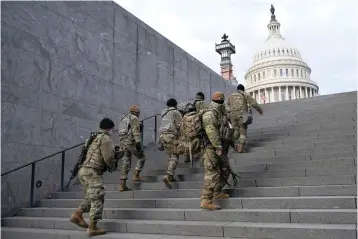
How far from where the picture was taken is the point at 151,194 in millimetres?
7172

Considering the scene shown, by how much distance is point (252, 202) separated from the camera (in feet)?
19.1

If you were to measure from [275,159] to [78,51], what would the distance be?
6.33 metres

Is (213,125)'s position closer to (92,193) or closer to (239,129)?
(92,193)

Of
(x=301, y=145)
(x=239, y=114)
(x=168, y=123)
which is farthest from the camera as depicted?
(x=239, y=114)

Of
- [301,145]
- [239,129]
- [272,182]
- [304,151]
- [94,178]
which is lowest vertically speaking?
[272,182]

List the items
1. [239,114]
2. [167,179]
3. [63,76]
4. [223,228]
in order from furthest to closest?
[63,76]
[239,114]
[167,179]
[223,228]

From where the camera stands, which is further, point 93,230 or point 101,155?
point 101,155

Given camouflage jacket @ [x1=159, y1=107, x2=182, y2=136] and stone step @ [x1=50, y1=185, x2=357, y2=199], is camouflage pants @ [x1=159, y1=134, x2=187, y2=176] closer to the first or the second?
camouflage jacket @ [x1=159, y1=107, x2=182, y2=136]

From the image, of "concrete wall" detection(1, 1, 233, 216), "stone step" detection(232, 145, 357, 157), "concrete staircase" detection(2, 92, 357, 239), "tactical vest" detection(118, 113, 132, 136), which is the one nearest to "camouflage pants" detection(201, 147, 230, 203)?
"concrete staircase" detection(2, 92, 357, 239)

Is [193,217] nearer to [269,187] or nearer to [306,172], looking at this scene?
[269,187]

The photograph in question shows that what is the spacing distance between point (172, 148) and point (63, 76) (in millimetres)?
4105

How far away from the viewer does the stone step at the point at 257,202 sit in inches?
A: 206

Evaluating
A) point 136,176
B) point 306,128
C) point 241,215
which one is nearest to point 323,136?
point 306,128

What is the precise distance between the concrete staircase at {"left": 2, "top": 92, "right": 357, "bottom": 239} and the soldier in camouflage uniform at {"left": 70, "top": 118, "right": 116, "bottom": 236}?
31cm
